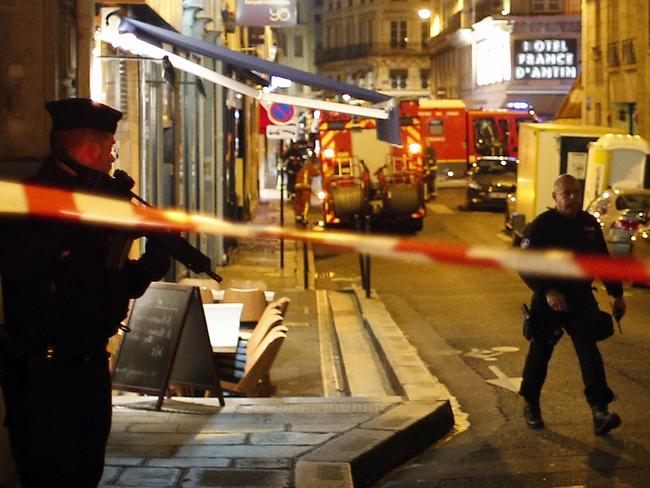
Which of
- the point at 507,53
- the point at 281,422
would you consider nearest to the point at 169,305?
the point at 281,422

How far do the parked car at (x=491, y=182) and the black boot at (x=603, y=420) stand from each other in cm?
2608

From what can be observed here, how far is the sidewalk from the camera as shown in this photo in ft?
22.5

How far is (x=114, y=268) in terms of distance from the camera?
4.64 metres

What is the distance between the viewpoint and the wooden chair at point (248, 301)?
39.8 ft

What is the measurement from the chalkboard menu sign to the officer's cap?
4.42 metres

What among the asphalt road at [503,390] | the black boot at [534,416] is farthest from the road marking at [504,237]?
the black boot at [534,416]

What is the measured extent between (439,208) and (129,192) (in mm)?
32212

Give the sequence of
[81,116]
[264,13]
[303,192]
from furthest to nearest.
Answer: [303,192], [264,13], [81,116]

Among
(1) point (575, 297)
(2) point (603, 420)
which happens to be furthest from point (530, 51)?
(2) point (603, 420)

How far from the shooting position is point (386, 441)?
301 inches

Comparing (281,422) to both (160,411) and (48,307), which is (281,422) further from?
(48,307)

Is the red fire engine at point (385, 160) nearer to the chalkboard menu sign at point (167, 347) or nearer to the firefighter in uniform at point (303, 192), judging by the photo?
the firefighter in uniform at point (303, 192)

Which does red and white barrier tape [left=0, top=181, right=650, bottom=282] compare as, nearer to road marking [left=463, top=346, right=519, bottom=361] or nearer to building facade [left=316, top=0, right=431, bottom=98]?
road marking [left=463, top=346, right=519, bottom=361]

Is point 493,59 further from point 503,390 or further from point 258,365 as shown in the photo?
point 258,365
